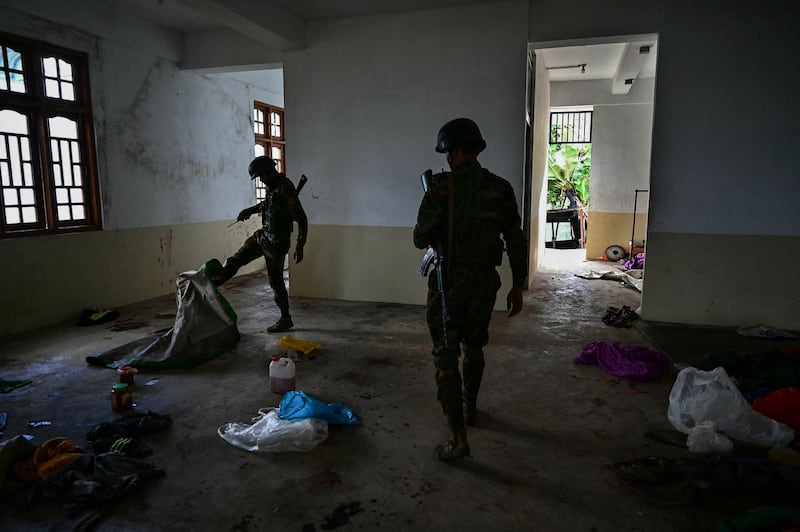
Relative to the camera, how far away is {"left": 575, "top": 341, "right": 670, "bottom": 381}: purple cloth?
3.45 metres

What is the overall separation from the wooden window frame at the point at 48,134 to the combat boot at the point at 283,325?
2374mm

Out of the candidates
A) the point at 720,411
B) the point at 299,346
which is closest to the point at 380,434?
the point at 299,346

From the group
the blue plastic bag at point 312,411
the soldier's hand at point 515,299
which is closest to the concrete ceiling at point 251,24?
the blue plastic bag at point 312,411

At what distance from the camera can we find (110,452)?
92.0 inches

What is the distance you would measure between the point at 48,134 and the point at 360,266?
3.40 m

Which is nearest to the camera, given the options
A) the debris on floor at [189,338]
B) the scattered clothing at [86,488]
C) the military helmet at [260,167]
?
the scattered clothing at [86,488]

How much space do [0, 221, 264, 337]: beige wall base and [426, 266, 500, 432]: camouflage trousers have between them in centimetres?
417

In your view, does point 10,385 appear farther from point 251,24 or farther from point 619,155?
point 619,155

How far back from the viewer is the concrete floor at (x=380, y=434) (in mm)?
2033

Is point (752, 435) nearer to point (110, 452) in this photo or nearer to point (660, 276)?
point (660, 276)

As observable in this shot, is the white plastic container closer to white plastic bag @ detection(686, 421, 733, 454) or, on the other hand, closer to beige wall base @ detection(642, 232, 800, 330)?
white plastic bag @ detection(686, 421, 733, 454)

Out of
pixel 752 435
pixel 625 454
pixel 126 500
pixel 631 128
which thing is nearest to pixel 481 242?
pixel 625 454

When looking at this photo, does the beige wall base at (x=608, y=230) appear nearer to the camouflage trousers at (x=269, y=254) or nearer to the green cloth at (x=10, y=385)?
the camouflage trousers at (x=269, y=254)

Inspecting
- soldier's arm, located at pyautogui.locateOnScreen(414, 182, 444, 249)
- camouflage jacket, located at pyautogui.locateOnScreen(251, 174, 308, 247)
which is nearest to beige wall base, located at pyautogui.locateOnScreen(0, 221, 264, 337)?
camouflage jacket, located at pyautogui.locateOnScreen(251, 174, 308, 247)
